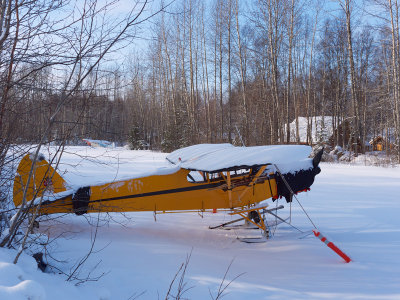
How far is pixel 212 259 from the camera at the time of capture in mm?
4574

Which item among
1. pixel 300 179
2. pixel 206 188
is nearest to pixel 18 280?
pixel 206 188

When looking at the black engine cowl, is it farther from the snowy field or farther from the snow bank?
the snow bank

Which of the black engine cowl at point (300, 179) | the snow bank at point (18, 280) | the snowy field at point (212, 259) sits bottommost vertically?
the snowy field at point (212, 259)

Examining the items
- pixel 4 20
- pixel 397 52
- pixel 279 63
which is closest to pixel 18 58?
pixel 4 20

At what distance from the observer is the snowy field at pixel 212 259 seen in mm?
3129

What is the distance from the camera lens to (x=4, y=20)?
2.68 m

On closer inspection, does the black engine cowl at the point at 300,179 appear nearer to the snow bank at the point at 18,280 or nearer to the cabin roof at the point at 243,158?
the cabin roof at the point at 243,158

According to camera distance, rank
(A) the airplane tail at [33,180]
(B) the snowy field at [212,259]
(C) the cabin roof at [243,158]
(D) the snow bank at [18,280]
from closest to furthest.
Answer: (D) the snow bank at [18,280] < (A) the airplane tail at [33,180] < (B) the snowy field at [212,259] < (C) the cabin roof at [243,158]

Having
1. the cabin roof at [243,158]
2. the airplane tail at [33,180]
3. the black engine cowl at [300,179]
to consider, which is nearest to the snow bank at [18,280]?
the airplane tail at [33,180]

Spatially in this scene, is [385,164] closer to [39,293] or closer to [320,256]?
[320,256]

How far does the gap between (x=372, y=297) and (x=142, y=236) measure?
362 cm

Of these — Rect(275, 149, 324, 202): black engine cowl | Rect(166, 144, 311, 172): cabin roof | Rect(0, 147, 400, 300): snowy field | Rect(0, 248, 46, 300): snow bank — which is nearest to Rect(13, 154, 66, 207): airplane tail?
Rect(0, 147, 400, 300): snowy field

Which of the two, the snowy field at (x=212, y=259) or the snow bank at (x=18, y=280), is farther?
the snowy field at (x=212, y=259)

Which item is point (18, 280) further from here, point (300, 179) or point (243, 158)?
point (300, 179)
